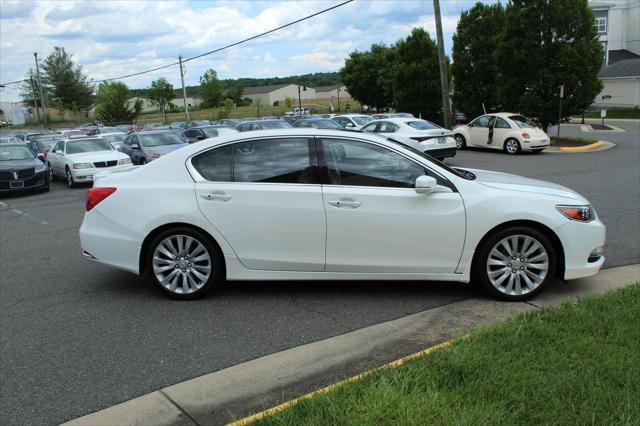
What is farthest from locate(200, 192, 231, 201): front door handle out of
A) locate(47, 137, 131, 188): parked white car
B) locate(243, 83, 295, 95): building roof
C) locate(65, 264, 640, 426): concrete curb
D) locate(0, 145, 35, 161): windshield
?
locate(243, 83, 295, 95): building roof

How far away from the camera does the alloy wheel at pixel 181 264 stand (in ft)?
17.6

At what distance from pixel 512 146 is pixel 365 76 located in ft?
113

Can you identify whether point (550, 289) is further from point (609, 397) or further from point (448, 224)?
point (609, 397)

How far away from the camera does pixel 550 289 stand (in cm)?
552

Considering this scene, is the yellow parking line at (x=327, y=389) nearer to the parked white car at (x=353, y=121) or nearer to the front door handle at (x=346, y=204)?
the front door handle at (x=346, y=204)

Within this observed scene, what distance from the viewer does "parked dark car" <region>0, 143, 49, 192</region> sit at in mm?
15609

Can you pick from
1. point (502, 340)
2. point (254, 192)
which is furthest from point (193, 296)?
point (502, 340)

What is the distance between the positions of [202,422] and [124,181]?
2983 mm

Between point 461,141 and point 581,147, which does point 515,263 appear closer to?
point 461,141

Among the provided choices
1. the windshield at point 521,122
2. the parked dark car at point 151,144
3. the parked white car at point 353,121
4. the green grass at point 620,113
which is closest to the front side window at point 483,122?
the windshield at point 521,122

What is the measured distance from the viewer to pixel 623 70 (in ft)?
167

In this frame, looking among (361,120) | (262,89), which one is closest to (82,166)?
(361,120)

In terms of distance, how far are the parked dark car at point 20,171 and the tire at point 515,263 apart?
14420mm

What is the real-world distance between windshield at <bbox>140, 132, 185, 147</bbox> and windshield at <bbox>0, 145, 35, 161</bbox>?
11.1 feet
